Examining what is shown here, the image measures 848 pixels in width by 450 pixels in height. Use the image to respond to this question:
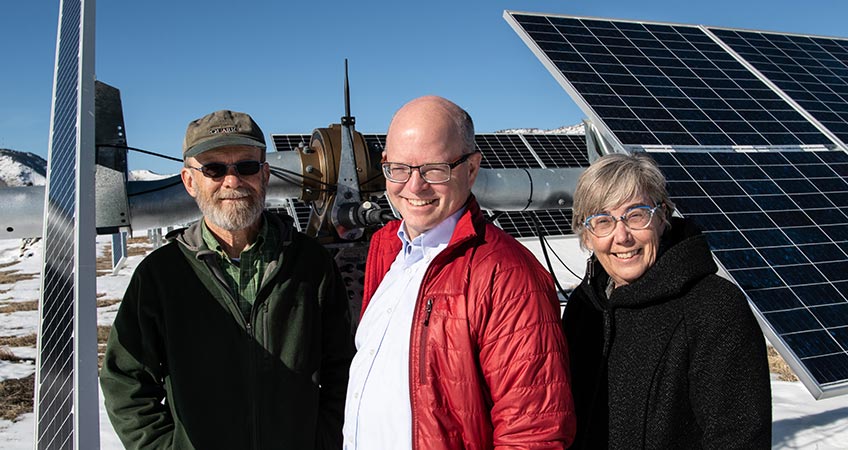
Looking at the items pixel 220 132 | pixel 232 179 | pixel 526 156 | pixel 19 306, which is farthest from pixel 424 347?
pixel 19 306

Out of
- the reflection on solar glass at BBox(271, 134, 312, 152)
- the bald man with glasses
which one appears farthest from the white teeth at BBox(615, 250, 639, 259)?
the reflection on solar glass at BBox(271, 134, 312, 152)

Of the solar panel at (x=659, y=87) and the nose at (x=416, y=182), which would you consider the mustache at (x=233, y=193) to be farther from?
the solar panel at (x=659, y=87)

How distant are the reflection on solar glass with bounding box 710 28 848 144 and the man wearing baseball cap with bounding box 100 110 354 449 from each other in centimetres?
638

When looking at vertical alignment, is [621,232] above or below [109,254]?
below

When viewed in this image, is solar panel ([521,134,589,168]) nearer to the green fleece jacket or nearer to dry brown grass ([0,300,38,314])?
dry brown grass ([0,300,38,314])

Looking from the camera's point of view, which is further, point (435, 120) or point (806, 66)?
point (806, 66)

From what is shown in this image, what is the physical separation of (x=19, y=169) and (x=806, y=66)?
81650 mm

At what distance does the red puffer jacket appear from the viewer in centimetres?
175

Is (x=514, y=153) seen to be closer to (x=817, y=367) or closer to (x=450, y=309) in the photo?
(x=817, y=367)

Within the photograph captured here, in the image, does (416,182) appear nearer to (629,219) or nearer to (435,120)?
(435,120)

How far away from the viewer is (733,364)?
188 centimetres

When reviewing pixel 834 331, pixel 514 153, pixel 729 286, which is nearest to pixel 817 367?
pixel 834 331

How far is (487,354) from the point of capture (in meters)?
1.80

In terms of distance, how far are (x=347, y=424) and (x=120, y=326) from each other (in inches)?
37.0
